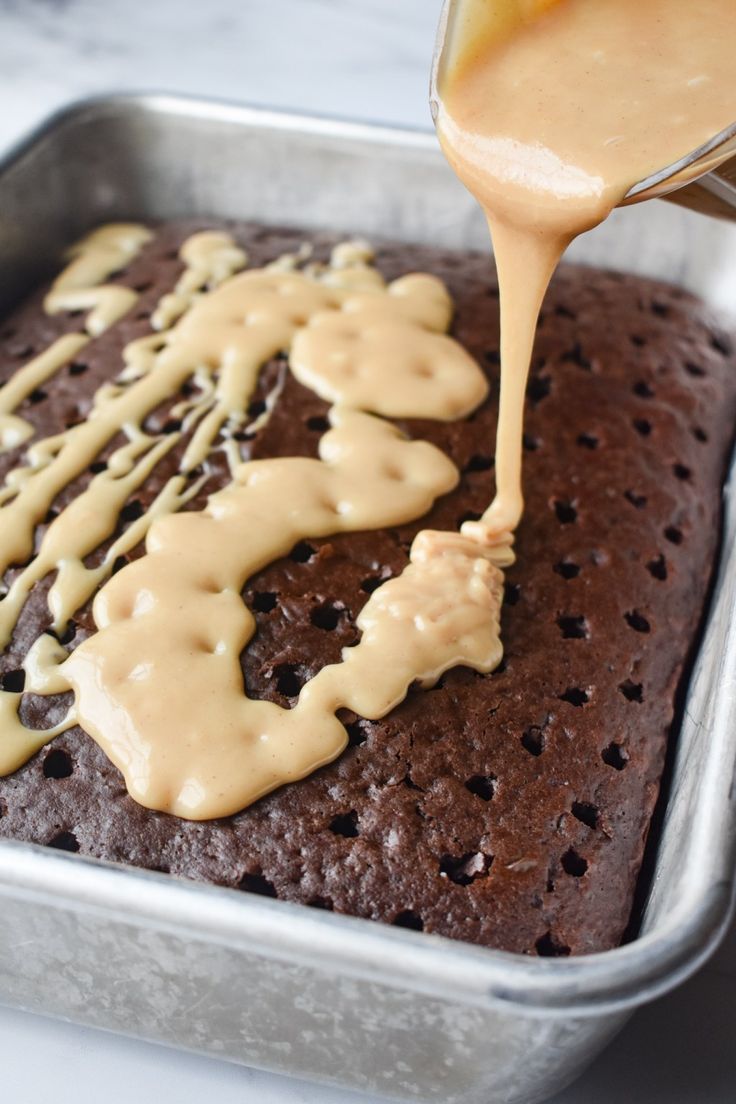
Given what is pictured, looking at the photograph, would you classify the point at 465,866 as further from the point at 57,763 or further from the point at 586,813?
the point at 57,763

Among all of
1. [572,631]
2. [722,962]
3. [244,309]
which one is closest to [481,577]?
[572,631]

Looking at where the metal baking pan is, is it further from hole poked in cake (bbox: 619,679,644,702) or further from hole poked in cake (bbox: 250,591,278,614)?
hole poked in cake (bbox: 250,591,278,614)

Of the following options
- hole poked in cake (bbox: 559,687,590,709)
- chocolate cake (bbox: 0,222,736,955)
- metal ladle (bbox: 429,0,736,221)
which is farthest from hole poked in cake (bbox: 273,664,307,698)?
metal ladle (bbox: 429,0,736,221)

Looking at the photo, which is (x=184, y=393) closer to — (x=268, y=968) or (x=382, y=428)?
(x=382, y=428)

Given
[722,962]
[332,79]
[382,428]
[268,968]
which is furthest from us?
[332,79]

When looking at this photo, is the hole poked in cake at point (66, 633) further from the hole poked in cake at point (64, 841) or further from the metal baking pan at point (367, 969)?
the metal baking pan at point (367, 969)
